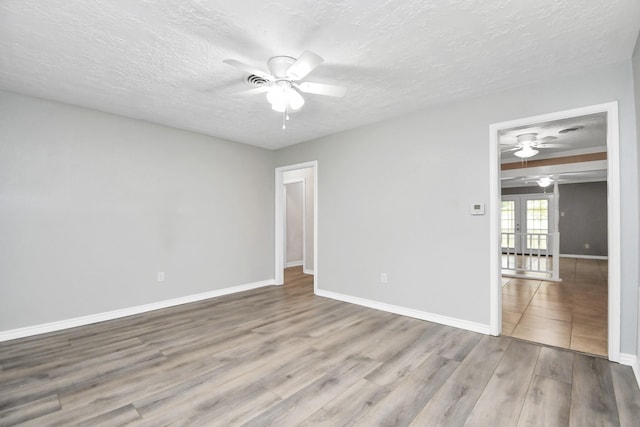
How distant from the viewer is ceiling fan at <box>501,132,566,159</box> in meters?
4.55

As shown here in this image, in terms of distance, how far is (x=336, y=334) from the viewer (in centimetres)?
307

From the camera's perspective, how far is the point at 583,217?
29.6 ft

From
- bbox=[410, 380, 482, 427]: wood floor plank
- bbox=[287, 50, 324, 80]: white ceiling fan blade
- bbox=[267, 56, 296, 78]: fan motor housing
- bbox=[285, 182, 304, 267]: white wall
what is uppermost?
bbox=[267, 56, 296, 78]: fan motor housing

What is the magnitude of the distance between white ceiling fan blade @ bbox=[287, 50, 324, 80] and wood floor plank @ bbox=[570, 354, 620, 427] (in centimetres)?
276

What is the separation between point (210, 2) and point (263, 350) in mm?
2708

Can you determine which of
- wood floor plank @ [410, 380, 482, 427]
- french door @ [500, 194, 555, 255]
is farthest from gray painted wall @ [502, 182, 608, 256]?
→ wood floor plank @ [410, 380, 482, 427]

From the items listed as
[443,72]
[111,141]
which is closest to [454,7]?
[443,72]

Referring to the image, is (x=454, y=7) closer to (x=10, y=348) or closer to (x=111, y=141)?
(x=111, y=141)

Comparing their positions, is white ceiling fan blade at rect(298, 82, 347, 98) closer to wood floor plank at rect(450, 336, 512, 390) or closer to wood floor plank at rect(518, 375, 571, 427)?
wood floor plank at rect(450, 336, 512, 390)

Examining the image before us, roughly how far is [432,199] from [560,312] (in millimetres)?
2331

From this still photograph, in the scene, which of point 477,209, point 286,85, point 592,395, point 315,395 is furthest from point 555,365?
point 286,85

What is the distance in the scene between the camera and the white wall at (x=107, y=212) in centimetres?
297

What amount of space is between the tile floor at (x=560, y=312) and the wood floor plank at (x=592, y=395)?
33cm

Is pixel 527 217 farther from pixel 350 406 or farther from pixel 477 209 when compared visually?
pixel 350 406
